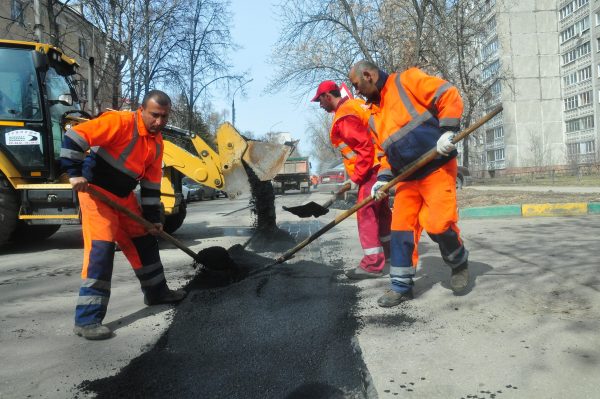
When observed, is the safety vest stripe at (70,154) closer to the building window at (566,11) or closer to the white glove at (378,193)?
the white glove at (378,193)

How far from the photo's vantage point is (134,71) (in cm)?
1820

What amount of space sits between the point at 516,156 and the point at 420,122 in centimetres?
5009

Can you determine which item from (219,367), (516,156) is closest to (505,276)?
(219,367)

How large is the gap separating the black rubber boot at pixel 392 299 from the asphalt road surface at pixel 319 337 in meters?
0.07

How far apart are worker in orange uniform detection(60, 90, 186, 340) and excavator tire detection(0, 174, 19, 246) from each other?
13.1ft

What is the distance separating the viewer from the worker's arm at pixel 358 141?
4.57 meters

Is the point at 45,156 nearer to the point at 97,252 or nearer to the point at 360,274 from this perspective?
the point at 97,252

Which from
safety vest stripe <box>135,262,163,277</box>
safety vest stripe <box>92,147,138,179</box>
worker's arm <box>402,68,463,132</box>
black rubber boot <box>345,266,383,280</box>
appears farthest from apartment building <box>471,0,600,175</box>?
safety vest stripe <box>92,147,138,179</box>

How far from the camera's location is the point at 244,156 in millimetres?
6656

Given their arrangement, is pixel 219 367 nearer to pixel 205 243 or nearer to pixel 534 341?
pixel 534 341

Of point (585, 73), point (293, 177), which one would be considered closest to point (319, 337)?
point (293, 177)

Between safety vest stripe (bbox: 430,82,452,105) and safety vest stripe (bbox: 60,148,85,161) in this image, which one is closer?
safety vest stripe (bbox: 60,148,85,161)

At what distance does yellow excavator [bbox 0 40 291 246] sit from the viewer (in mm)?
6691

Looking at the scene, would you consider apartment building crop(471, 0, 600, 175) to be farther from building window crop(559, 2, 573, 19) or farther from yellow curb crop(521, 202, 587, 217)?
yellow curb crop(521, 202, 587, 217)
